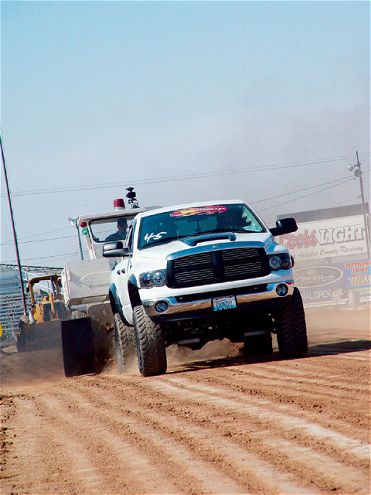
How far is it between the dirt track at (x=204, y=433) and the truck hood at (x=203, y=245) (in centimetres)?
145

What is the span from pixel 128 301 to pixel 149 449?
6490 mm

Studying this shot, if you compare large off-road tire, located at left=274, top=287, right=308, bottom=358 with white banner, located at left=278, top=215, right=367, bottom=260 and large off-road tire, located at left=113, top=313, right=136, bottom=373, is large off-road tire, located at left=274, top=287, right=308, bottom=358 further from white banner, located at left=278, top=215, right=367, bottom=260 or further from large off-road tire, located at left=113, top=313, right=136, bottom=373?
white banner, located at left=278, top=215, right=367, bottom=260

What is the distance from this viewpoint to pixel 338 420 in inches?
289

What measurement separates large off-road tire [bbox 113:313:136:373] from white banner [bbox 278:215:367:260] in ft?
198

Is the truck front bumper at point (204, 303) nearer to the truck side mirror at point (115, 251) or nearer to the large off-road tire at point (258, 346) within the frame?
the truck side mirror at point (115, 251)

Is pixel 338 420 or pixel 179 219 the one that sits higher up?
pixel 179 219

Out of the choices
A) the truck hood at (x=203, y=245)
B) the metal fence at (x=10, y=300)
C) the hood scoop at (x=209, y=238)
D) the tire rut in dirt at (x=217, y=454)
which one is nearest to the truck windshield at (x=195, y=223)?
the truck hood at (x=203, y=245)

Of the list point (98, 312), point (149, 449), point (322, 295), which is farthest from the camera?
point (322, 295)

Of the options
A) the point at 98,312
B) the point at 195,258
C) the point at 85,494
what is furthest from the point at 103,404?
the point at 98,312

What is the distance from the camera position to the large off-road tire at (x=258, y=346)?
14.3m

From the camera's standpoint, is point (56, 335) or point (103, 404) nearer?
point (103, 404)

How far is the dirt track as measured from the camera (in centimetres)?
589

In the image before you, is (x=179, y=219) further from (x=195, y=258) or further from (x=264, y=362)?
(x=264, y=362)

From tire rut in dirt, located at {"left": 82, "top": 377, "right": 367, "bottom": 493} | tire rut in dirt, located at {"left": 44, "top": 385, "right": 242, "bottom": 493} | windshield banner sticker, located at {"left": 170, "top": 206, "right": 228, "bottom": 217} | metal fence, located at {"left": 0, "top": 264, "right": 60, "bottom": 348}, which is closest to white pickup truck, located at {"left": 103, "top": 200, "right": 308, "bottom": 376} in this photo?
windshield banner sticker, located at {"left": 170, "top": 206, "right": 228, "bottom": 217}
